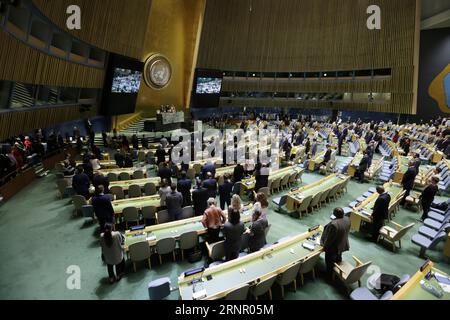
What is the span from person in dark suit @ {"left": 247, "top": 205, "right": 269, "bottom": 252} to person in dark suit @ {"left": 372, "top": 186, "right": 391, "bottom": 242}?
314 cm

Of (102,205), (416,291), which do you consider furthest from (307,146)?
(102,205)

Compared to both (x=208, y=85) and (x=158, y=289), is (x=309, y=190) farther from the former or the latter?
(x=208, y=85)

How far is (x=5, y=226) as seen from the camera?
7.03 meters

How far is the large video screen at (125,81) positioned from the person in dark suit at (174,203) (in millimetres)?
13297

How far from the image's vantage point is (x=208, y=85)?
85.3 ft

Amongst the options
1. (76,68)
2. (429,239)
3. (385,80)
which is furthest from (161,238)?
(385,80)

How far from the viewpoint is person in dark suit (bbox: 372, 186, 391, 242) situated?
20.3 feet

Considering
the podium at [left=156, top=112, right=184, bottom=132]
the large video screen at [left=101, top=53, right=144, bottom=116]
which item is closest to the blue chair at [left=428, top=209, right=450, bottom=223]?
the large video screen at [left=101, top=53, right=144, bottom=116]

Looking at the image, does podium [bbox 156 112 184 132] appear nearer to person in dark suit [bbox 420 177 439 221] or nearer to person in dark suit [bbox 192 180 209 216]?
person in dark suit [bbox 192 180 209 216]

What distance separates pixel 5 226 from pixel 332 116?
89.7ft

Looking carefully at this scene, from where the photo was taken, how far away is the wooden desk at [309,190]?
7.84 m

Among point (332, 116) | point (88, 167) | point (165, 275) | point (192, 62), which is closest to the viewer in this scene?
point (165, 275)

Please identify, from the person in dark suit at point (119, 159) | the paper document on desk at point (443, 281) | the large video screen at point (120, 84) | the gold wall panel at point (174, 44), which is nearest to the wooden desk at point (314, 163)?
the paper document on desk at point (443, 281)

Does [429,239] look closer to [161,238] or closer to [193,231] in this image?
[193,231]
